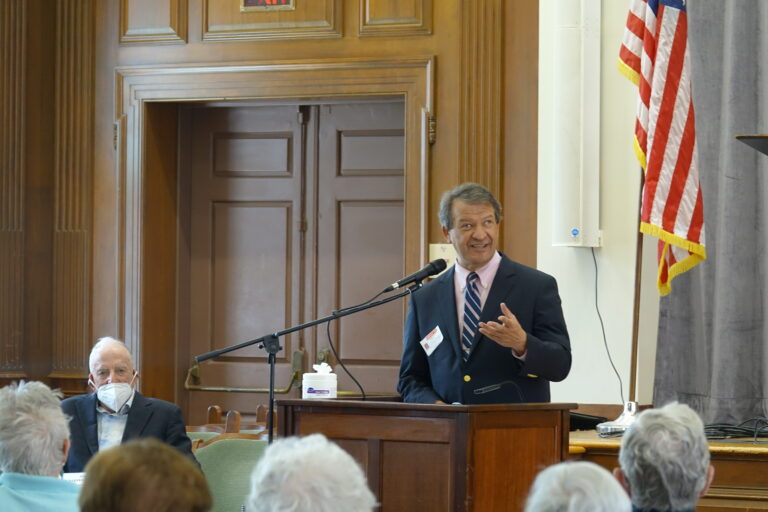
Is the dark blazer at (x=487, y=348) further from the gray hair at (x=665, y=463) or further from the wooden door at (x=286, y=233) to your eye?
the wooden door at (x=286, y=233)

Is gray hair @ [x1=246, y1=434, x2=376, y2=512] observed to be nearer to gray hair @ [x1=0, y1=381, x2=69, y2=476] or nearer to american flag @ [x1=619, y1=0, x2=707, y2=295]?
gray hair @ [x1=0, y1=381, x2=69, y2=476]

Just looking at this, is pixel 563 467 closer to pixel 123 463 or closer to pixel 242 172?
pixel 123 463

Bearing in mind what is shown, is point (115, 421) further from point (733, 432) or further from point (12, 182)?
point (12, 182)

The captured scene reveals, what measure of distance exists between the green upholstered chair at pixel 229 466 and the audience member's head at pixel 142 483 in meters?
2.68

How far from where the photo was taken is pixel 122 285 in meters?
7.06

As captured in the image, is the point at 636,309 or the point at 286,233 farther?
the point at 286,233

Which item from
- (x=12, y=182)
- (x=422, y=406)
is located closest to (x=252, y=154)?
(x=12, y=182)

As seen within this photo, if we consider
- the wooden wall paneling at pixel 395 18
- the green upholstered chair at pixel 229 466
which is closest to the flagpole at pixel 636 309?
the wooden wall paneling at pixel 395 18

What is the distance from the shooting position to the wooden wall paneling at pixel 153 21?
699 centimetres

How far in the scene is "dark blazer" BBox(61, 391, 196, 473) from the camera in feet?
14.7

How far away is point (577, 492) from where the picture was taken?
5.98ft

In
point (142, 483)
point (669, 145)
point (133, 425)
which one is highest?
point (669, 145)

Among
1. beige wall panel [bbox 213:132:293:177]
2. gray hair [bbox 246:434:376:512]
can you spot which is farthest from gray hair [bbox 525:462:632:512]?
beige wall panel [bbox 213:132:293:177]

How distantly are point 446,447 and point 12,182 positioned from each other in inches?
179
